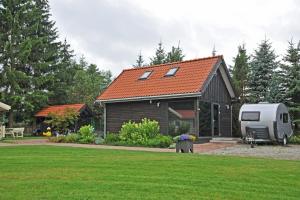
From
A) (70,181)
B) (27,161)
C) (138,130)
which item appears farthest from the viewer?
(138,130)

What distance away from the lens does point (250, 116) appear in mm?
18719

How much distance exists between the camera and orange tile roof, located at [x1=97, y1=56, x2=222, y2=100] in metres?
20.7

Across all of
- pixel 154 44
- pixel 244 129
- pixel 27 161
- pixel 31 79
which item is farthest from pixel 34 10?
pixel 27 161

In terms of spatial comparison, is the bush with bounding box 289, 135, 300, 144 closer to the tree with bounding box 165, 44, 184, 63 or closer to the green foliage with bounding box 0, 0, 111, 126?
the tree with bounding box 165, 44, 184, 63

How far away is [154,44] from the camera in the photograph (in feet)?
131

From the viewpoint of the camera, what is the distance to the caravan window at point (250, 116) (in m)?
18.5

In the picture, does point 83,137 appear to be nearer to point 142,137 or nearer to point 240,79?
point 142,137

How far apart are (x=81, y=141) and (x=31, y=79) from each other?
17.1 meters

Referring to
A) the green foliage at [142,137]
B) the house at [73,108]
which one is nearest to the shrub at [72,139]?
the green foliage at [142,137]

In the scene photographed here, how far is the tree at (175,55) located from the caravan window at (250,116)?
18.7m

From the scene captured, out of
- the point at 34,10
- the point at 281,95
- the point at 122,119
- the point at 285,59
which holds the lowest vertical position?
the point at 122,119

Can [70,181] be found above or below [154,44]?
below

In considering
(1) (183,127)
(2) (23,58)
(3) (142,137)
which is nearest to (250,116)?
(1) (183,127)

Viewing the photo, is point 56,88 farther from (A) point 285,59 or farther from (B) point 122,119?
(A) point 285,59
